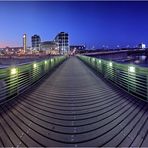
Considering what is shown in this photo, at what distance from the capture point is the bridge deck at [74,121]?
4.89 meters

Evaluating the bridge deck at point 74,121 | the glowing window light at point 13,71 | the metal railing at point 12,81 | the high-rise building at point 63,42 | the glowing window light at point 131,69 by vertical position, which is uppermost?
the high-rise building at point 63,42

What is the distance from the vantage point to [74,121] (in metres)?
6.16

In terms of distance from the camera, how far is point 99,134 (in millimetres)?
5180

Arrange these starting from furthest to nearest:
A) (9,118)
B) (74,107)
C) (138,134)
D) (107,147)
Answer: (74,107)
(9,118)
(138,134)
(107,147)

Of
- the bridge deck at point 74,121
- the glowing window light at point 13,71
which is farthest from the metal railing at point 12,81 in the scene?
the bridge deck at point 74,121

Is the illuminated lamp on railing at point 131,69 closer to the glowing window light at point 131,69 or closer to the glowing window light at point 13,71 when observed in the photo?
the glowing window light at point 131,69

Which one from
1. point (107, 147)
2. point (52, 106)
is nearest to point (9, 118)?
point (52, 106)

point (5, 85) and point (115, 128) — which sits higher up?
point (5, 85)

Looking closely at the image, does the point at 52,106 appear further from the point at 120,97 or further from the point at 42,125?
the point at 120,97

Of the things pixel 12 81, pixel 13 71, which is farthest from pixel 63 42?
pixel 12 81

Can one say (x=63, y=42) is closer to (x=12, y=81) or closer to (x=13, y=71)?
(x=13, y=71)

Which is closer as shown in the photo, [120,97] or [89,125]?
[89,125]

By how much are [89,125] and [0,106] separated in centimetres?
351

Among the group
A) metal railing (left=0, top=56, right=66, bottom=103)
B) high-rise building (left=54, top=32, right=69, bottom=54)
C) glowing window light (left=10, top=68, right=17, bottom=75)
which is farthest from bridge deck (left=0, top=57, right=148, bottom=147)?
high-rise building (left=54, top=32, right=69, bottom=54)
